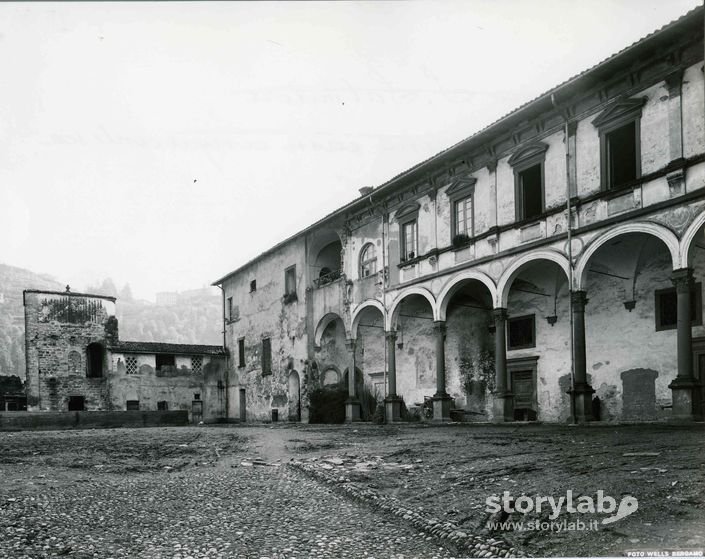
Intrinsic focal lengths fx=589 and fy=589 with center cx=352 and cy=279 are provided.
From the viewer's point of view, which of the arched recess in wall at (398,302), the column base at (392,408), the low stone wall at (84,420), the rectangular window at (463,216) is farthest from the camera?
the column base at (392,408)

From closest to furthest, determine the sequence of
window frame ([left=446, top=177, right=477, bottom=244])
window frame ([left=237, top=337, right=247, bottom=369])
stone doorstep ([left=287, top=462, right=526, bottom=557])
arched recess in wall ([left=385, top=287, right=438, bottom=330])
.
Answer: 1. stone doorstep ([left=287, top=462, right=526, bottom=557])
2. window frame ([left=446, top=177, right=477, bottom=244])
3. arched recess in wall ([left=385, top=287, right=438, bottom=330])
4. window frame ([left=237, top=337, right=247, bottom=369])

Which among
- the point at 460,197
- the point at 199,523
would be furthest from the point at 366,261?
the point at 199,523

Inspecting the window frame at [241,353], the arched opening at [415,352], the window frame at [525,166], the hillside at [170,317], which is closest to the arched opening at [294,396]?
the arched opening at [415,352]

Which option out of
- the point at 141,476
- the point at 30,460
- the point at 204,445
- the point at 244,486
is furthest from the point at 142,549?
the point at 204,445

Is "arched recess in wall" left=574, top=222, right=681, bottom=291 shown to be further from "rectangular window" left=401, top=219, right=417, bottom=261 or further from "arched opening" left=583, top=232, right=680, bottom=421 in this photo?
"rectangular window" left=401, top=219, right=417, bottom=261

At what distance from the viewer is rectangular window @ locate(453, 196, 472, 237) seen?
670 inches

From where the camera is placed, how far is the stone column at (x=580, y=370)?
505 inches

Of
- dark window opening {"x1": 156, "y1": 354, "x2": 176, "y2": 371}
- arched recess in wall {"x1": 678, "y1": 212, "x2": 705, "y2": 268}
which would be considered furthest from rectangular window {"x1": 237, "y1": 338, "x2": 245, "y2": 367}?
arched recess in wall {"x1": 678, "y1": 212, "x2": 705, "y2": 268}

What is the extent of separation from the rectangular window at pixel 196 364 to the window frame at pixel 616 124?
26423 millimetres

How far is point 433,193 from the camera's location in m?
18.2

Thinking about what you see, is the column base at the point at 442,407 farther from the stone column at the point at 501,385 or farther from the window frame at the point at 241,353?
the window frame at the point at 241,353

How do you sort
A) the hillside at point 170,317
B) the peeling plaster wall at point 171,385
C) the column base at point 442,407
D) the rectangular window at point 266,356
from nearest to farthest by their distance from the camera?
the column base at point 442,407, the rectangular window at point 266,356, the peeling plaster wall at point 171,385, the hillside at point 170,317

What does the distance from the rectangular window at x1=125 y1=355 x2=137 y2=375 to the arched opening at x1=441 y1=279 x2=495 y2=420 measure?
20.1 meters

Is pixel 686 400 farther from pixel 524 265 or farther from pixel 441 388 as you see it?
pixel 441 388
